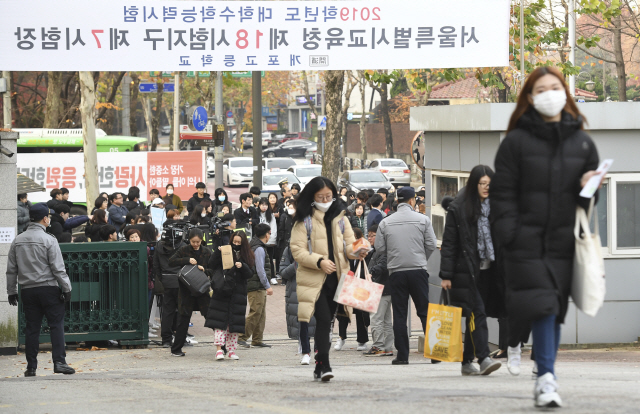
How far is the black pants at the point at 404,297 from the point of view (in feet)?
28.3

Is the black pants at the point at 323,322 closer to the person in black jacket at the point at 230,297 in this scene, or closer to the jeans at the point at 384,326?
the jeans at the point at 384,326

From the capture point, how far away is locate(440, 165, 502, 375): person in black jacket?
283 inches

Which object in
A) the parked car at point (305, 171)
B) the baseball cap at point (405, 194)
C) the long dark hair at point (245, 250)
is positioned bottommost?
the long dark hair at point (245, 250)

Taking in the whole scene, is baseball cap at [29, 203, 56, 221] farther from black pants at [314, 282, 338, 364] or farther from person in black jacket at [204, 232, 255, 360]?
black pants at [314, 282, 338, 364]

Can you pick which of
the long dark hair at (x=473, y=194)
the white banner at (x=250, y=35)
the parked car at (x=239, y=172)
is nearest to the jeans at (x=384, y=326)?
the long dark hair at (x=473, y=194)

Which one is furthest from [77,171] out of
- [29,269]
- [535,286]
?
[535,286]

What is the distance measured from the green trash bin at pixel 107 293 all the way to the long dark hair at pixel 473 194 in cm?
549

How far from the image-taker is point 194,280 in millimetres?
10906

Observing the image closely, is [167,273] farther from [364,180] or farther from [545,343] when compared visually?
[364,180]

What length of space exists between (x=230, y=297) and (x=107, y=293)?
1.92m

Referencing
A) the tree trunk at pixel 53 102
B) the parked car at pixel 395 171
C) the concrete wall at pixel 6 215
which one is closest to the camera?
the concrete wall at pixel 6 215

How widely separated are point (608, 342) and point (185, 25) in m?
7.24

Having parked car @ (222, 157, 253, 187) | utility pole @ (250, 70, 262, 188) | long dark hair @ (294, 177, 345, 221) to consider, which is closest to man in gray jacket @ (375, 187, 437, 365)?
long dark hair @ (294, 177, 345, 221)

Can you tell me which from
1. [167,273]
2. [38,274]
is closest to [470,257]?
[38,274]
